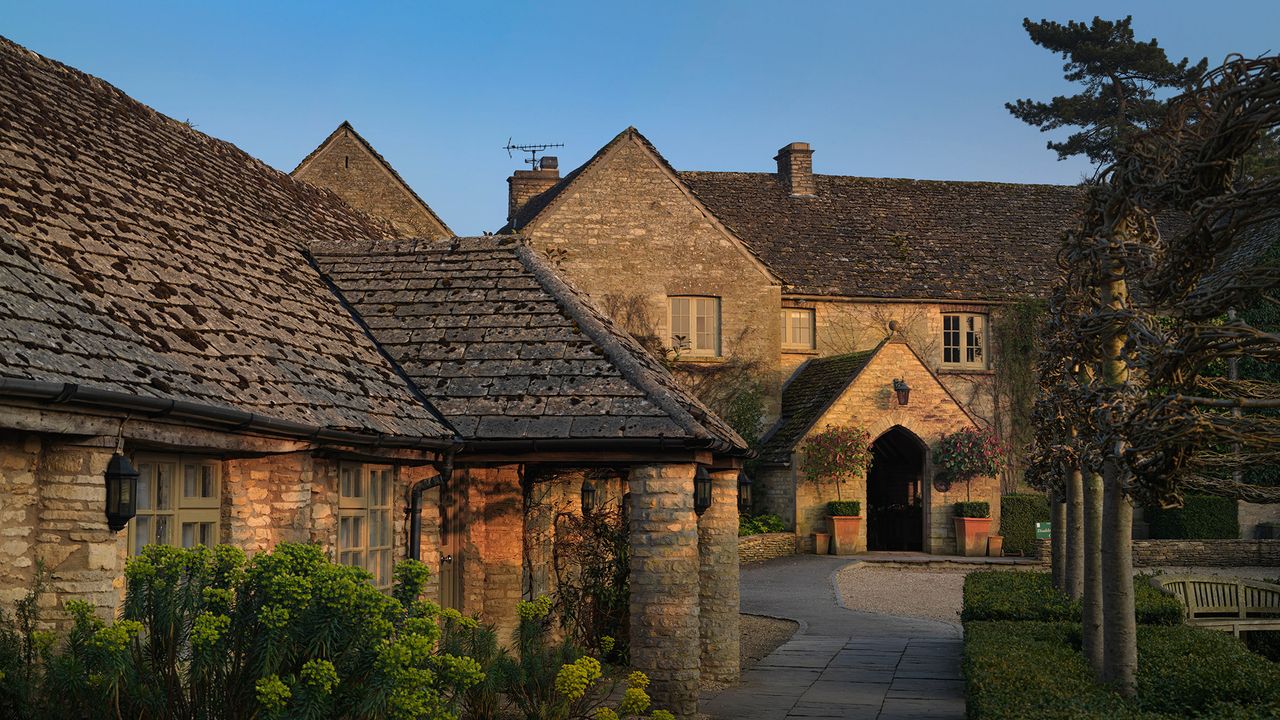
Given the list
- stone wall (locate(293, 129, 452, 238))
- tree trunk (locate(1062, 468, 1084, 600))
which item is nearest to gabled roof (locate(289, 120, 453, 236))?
stone wall (locate(293, 129, 452, 238))

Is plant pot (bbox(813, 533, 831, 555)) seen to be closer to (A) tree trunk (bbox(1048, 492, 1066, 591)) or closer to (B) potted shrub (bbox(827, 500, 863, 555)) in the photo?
(B) potted shrub (bbox(827, 500, 863, 555))

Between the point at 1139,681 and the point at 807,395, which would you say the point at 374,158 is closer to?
the point at 807,395

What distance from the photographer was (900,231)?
117 ft

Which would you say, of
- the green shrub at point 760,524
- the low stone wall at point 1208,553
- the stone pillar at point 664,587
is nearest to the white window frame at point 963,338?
the low stone wall at point 1208,553

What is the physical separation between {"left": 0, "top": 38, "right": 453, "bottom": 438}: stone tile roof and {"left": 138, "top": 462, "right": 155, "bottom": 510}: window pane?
0.61 meters

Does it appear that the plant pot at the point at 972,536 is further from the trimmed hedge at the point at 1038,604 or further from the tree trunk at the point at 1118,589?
the tree trunk at the point at 1118,589

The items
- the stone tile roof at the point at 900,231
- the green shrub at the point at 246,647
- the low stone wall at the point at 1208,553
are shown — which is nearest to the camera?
the green shrub at the point at 246,647

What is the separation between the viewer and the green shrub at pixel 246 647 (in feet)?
21.0

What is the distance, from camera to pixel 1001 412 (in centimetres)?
3394

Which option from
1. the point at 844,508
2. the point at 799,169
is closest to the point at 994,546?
the point at 844,508

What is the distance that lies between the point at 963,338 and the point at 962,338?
0.09 feet

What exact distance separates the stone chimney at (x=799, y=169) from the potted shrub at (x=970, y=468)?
9.74 meters

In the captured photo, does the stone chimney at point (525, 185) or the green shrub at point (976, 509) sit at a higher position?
the stone chimney at point (525, 185)

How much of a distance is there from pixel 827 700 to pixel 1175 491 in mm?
6329
